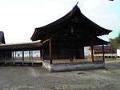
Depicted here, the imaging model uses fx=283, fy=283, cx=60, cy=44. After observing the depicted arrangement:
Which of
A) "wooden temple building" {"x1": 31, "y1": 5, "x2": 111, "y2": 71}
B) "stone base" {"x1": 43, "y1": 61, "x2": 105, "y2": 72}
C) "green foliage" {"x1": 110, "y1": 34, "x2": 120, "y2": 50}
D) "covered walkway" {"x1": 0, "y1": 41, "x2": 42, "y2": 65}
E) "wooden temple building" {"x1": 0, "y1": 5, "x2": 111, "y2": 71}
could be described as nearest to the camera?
"stone base" {"x1": 43, "y1": 61, "x2": 105, "y2": 72}

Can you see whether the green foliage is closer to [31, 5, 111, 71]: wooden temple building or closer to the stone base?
[31, 5, 111, 71]: wooden temple building

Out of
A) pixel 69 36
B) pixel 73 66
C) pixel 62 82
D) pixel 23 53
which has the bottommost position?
pixel 62 82

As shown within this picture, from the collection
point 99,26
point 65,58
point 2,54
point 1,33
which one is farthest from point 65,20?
point 1,33

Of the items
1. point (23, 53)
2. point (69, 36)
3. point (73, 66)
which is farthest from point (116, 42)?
point (73, 66)

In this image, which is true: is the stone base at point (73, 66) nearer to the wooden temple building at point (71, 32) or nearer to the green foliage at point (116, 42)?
the wooden temple building at point (71, 32)

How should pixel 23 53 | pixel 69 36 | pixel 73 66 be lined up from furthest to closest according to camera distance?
pixel 23 53
pixel 69 36
pixel 73 66

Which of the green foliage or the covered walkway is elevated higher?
the green foliage

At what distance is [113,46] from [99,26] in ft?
134

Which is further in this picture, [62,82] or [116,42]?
[116,42]

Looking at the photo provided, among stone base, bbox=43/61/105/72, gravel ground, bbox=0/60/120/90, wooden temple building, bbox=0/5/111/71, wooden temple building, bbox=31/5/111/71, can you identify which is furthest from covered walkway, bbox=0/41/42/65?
gravel ground, bbox=0/60/120/90

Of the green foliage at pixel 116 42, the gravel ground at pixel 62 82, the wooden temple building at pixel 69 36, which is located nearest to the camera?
the gravel ground at pixel 62 82

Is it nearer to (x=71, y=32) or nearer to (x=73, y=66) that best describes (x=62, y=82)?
(x=73, y=66)

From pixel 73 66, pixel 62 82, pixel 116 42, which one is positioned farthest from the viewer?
pixel 116 42

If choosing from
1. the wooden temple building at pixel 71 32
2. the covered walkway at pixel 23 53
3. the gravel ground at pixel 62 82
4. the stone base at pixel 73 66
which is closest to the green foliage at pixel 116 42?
the covered walkway at pixel 23 53
